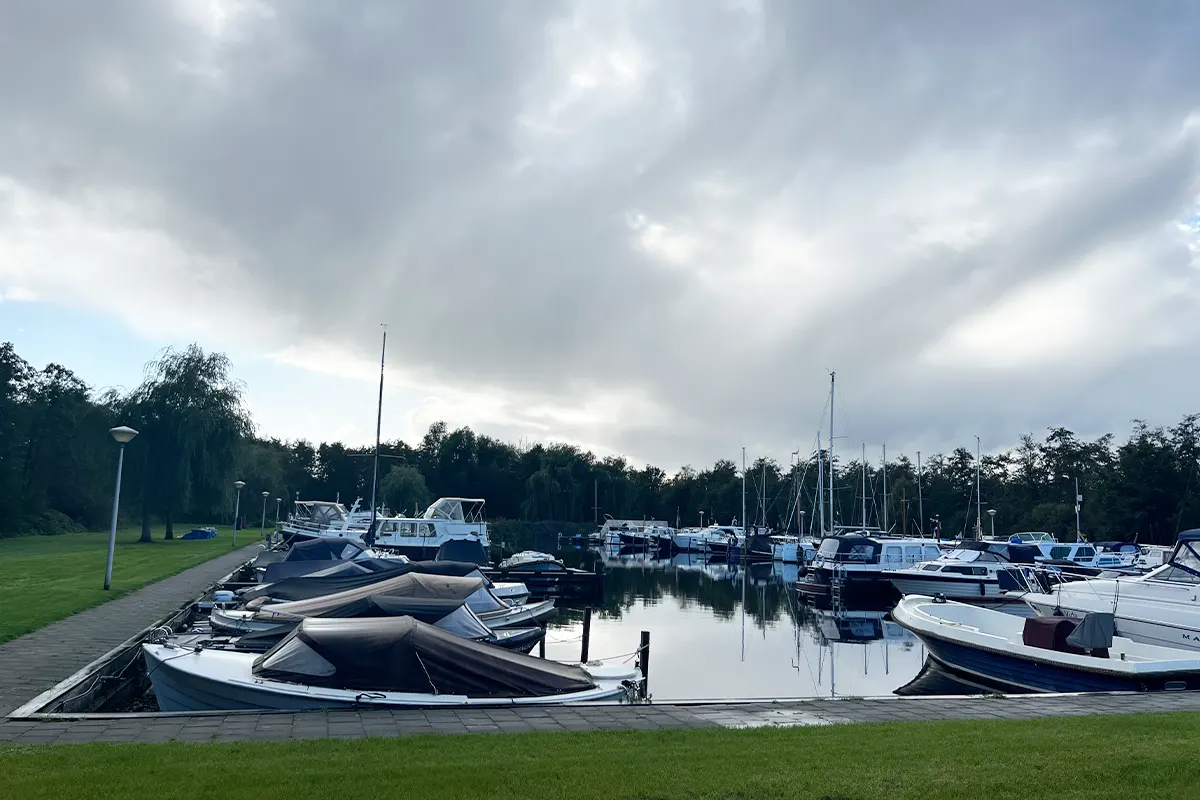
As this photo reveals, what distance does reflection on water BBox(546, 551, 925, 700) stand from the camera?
23094mm

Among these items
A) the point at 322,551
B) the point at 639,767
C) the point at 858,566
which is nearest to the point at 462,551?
the point at 322,551

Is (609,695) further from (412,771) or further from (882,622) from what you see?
(882,622)

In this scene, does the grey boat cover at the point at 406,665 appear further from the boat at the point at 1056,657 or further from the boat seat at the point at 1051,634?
the boat seat at the point at 1051,634

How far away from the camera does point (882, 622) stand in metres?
36.9

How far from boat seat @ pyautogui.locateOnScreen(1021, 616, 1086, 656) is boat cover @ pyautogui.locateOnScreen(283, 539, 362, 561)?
2464cm

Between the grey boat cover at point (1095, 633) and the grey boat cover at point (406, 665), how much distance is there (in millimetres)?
10794

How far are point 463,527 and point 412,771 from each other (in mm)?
51859

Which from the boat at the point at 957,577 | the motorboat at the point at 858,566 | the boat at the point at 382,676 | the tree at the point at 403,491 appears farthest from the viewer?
the tree at the point at 403,491

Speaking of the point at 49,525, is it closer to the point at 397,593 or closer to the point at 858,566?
the point at 858,566

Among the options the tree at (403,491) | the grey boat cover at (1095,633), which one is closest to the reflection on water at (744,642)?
the grey boat cover at (1095,633)

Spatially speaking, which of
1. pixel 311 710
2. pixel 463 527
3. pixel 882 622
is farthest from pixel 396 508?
pixel 311 710

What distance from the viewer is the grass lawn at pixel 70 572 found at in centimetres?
2125

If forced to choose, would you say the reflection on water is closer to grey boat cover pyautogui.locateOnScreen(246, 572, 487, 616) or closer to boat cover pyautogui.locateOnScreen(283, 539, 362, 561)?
grey boat cover pyautogui.locateOnScreen(246, 572, 487, 616)

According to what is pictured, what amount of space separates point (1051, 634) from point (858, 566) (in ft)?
82.4
